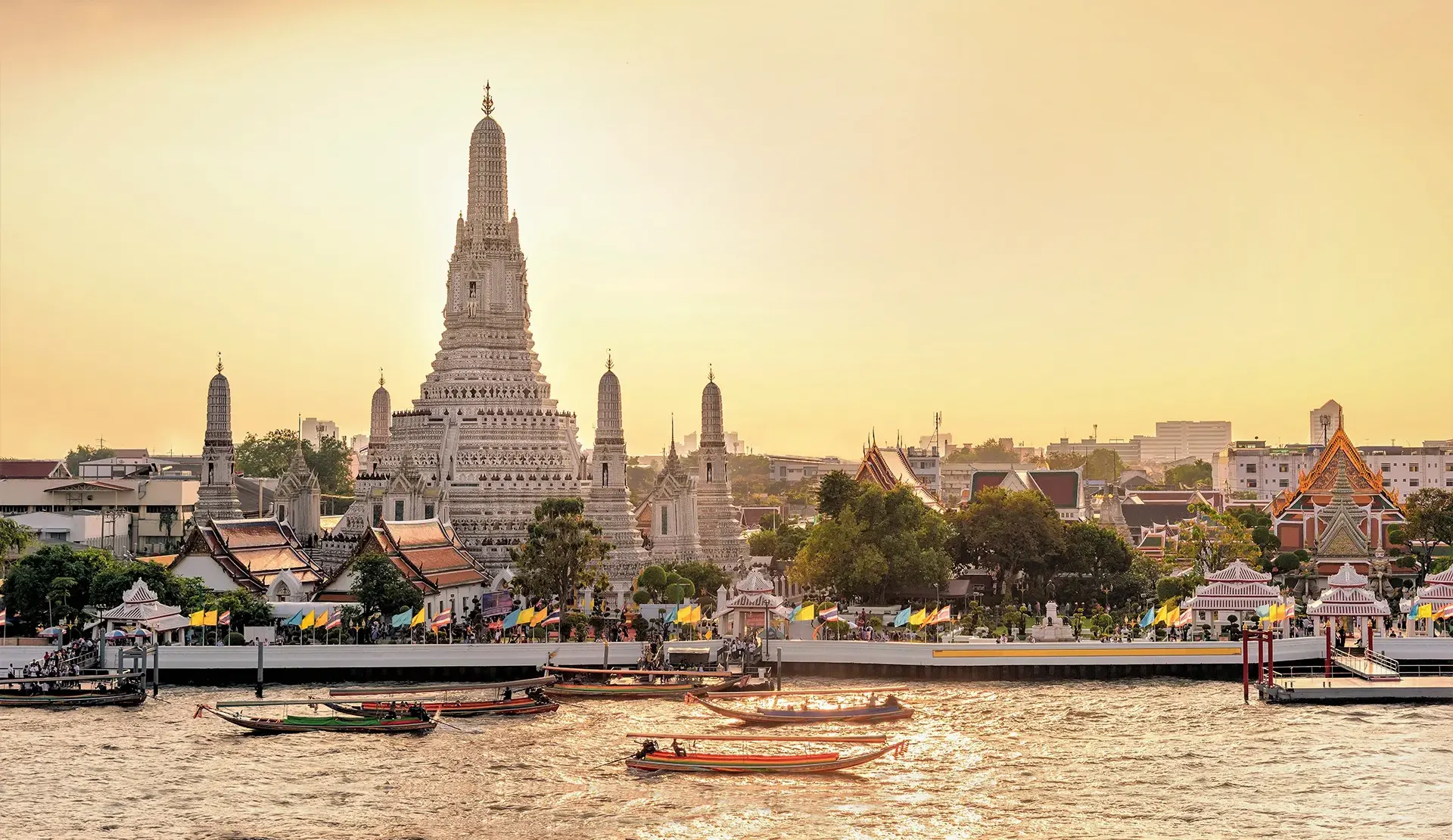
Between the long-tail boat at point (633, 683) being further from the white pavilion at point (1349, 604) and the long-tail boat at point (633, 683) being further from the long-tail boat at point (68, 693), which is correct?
the white pavilion at point (1349, 604)

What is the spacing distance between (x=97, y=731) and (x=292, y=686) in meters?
10.9

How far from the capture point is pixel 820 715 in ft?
198

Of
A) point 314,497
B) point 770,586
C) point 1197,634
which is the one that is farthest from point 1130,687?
point 314,497

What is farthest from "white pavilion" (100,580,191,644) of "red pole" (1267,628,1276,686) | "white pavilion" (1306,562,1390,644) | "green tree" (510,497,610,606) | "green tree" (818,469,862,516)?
"white pavilion" (1306,562,1390,644)

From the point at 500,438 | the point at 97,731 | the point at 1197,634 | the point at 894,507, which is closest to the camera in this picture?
the point at 97,731

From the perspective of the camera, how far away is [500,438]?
9962 centimetres

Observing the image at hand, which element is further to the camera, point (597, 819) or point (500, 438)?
point (500, 438)

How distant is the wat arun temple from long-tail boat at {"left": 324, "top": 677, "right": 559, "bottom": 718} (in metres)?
29.4

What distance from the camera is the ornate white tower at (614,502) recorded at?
95.1 m

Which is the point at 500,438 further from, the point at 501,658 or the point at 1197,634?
the point at 1197,634

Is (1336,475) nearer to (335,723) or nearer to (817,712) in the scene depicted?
(817,712)

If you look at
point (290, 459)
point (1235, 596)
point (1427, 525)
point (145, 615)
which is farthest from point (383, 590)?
point (290, 459)

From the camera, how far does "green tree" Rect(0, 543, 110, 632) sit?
2938 inches

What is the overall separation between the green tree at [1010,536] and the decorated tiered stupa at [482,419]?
65.7 feet
